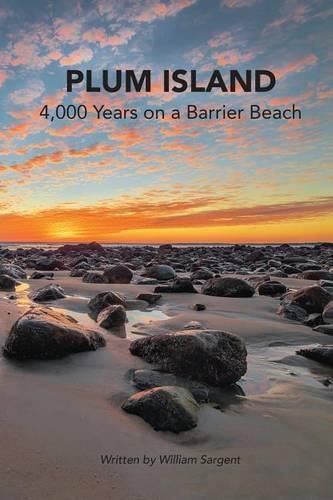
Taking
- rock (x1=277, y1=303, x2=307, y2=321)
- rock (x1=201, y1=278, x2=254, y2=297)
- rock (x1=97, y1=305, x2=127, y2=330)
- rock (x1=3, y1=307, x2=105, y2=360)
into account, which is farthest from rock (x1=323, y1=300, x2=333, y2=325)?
rock (x1=3, y1=307, x2=105, y2=360)

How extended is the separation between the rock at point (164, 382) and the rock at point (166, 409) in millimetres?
257

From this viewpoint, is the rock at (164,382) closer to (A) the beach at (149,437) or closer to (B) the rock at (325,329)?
(A) the beach at (149,437)

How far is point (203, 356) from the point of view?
2.46 metres

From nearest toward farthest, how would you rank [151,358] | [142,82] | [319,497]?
[319,497], [151,358], [142,82]

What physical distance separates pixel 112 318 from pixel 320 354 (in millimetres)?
1952

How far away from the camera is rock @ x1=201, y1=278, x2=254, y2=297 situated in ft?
19.6

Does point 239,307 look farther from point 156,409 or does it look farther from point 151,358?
point 156,409

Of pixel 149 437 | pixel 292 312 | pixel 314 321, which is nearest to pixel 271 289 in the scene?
pixel 292 312

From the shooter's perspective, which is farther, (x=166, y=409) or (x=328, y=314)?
(x=328, y=314)

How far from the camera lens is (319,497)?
4.60 ft

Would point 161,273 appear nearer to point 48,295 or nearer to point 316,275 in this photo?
point 316,275

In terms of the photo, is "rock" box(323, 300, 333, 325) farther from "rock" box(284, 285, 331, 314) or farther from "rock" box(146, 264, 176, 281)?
"rock" box(146, 264, 176, 281)

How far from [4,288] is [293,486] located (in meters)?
6.04

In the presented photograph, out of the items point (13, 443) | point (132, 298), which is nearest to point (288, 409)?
point (13, 443)
